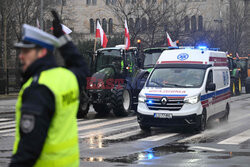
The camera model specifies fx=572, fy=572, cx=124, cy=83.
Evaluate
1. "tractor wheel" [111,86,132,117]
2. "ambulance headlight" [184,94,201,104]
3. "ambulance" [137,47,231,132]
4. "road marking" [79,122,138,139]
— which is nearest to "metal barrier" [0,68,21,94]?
"tractor wheel" [111,86,132,117]

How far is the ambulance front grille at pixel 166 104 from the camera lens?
1464cm

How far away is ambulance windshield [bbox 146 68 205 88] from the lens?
15461mm

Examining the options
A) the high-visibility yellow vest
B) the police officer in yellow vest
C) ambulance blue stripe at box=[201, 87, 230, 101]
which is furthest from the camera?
ambulance blue stripe at box=[201, 87, 230, 101]

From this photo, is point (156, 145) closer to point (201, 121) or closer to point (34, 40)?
point (201, 121)

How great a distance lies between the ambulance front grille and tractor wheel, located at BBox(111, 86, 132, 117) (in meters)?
4.43

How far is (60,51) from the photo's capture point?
4.32 meters

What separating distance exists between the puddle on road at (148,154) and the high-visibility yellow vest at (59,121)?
6.41 meters

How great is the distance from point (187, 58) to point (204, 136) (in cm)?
302

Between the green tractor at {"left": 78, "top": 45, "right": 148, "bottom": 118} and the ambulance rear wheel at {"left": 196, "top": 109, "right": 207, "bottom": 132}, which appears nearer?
the ambulance rear wheel at {"left": 196, "top": 109, "right": 207, "bottom": 132}

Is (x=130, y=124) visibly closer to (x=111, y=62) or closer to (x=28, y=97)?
(x=111, y=62)

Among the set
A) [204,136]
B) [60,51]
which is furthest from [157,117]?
[60,51]

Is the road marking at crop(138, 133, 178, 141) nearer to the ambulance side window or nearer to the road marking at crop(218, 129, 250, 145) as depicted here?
the road marking at crop(218, 129, 250, 145)

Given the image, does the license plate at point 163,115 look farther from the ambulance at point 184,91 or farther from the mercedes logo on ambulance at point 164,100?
the mercedes logo on ambulance at point 164,100

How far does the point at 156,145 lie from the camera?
1259 centimetres
